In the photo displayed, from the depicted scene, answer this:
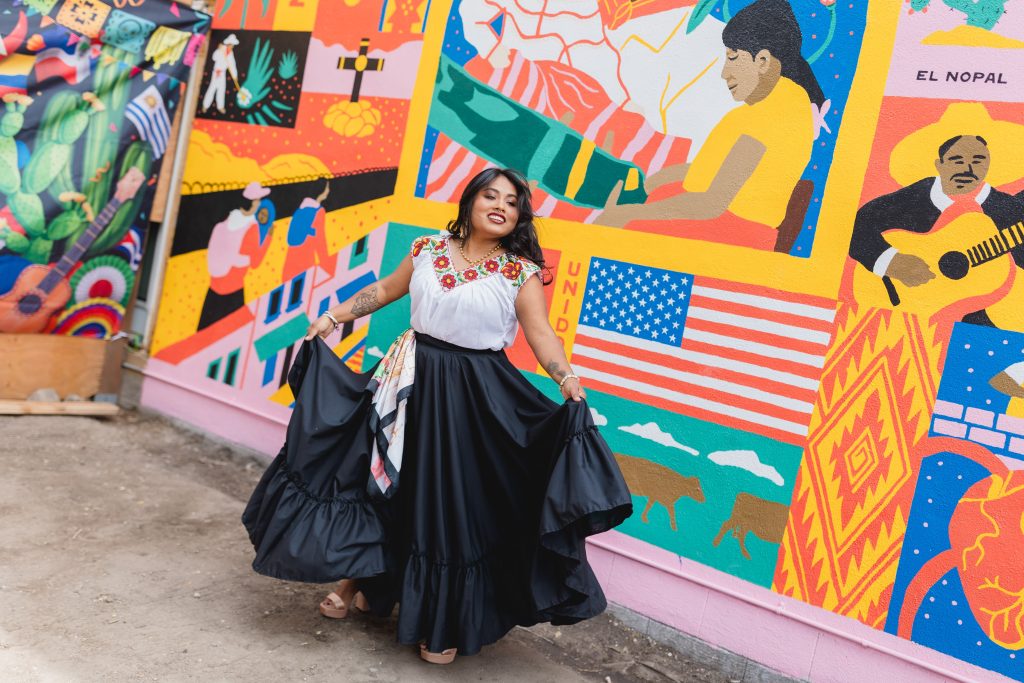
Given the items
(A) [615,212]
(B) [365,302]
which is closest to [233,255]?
(B) [365,302]

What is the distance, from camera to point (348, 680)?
9.92ft

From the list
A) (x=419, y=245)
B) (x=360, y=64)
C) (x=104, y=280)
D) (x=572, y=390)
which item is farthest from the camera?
(x=104, y=280)

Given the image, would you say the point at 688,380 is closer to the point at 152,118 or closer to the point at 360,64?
the point at 360,64

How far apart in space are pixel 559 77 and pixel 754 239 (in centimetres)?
123

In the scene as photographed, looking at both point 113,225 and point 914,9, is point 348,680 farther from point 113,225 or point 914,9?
point 113,225

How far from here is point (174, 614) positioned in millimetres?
3277

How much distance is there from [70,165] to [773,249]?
13.2 ft

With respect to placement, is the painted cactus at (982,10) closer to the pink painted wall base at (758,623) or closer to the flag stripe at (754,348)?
the flag stripe at (754,348)

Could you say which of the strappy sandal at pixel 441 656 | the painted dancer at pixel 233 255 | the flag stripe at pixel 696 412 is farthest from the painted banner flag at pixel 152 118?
the strappy sandal at pixel 441 656

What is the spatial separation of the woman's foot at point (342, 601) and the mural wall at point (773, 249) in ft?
3.88

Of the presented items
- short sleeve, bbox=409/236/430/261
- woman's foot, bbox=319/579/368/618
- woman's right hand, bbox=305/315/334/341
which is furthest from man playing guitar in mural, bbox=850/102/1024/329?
woman's foot, bbox=319/579/368/618

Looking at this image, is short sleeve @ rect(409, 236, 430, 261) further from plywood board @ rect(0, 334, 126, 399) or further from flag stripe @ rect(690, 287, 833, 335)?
plywood board @ rect(0, 334, 126, 399)

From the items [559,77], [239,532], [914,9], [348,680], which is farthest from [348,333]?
[914,9]

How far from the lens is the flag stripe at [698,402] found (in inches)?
137
